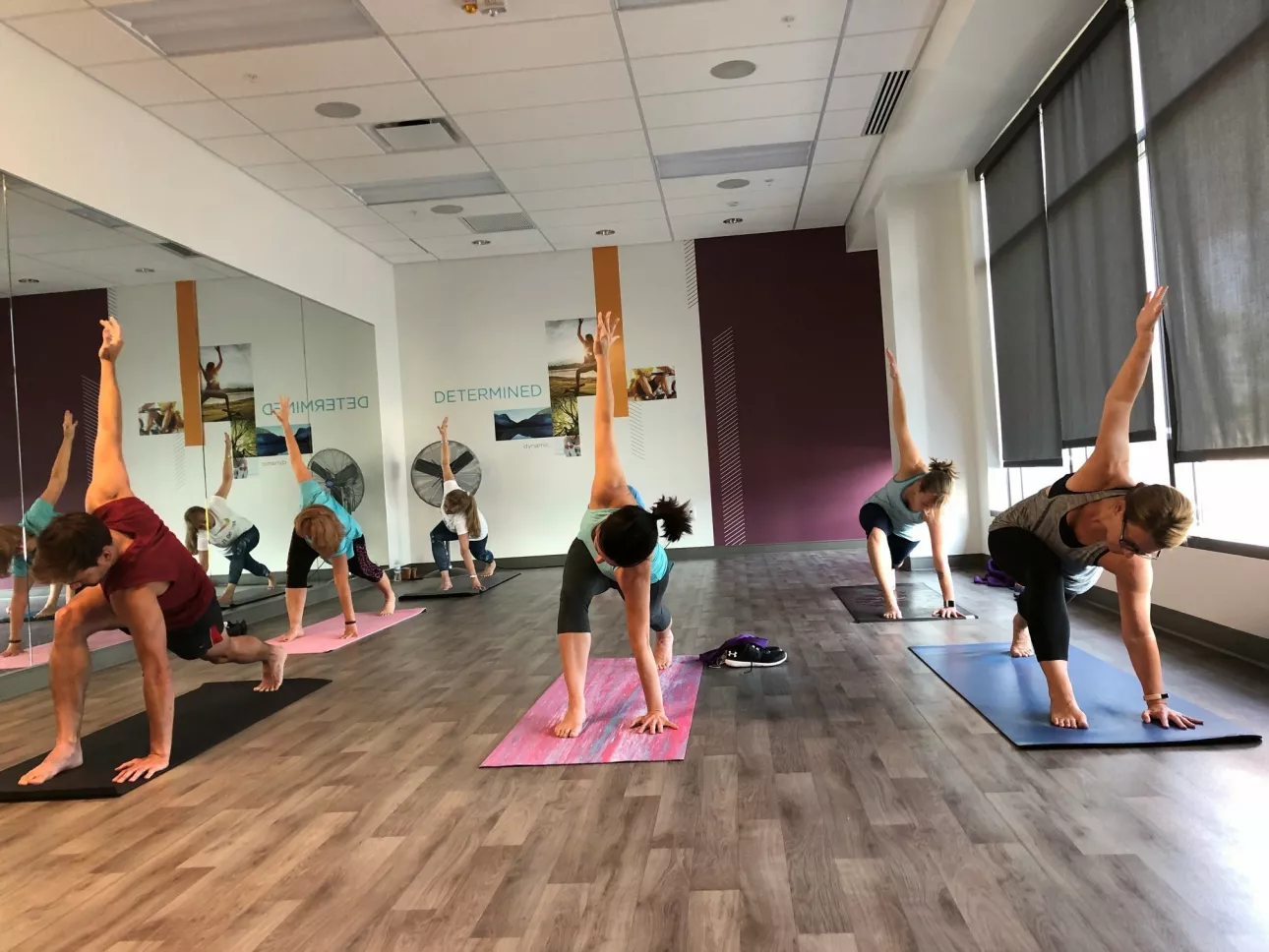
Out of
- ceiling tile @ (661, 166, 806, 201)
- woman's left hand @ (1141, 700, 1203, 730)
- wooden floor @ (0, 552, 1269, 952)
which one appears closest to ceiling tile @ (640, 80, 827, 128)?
ceiling tile @ (661, 166, 806, 201)

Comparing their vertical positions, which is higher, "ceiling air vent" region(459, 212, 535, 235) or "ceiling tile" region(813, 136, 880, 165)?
"ceiling air vent" region(459, 212, 535, 235)

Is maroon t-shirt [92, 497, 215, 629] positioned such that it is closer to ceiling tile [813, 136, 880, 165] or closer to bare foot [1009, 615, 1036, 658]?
bare foot [1009, 615, 1036, 658]

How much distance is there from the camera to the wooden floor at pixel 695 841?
5.63 ft

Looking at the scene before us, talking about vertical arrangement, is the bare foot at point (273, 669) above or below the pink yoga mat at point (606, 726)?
above

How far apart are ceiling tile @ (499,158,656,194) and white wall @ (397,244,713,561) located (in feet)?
6.49

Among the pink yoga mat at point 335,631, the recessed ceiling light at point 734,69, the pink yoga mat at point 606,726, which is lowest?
the pink yoga mat at point 606,726

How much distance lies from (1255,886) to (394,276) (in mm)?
9083

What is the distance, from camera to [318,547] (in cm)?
511

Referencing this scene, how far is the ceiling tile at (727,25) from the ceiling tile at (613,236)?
3286mm

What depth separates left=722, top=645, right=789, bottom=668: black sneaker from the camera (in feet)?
12.9

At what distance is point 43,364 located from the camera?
14.7ft

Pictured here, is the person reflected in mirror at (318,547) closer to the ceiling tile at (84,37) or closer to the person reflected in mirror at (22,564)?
the person reflected in mirror at (22,564)

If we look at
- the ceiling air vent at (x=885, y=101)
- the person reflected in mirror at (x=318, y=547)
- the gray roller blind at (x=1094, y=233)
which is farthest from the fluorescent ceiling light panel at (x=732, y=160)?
the person reflected in mirror at (x=318, y=547)

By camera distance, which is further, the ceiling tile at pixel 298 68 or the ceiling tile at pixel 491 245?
the ceiling tile at pixel 491 245
